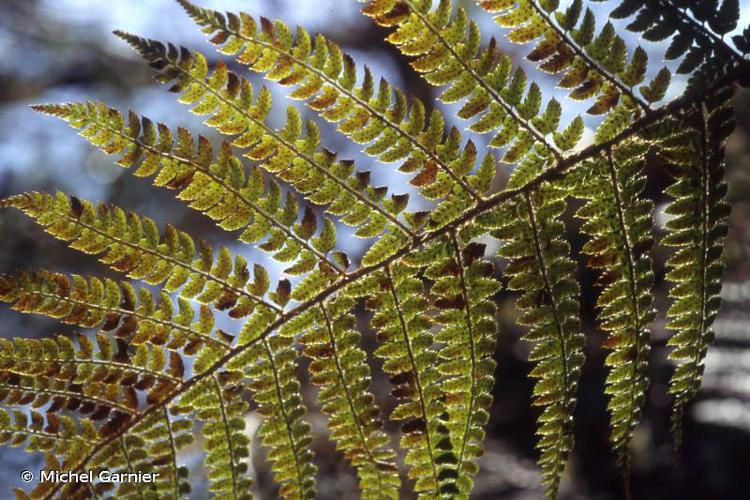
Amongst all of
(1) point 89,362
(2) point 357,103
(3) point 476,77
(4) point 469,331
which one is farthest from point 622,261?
(1) point 89,362

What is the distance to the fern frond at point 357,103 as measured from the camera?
98 centimetres

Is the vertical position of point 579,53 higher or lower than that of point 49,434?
higher

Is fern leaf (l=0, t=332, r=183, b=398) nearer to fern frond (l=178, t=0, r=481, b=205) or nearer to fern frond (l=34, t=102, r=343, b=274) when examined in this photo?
fern frond (l=34, t=102, r=343, b=274)

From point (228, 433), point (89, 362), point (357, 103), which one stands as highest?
point (357, 103)

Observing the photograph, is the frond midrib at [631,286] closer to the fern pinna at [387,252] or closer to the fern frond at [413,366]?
the fern pinna at [387,252]

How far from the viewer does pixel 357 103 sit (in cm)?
102

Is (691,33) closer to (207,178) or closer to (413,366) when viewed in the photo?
(413,366)

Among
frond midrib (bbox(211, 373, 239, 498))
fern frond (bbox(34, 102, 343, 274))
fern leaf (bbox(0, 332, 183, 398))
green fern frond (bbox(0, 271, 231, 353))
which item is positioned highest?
fern frond (bbox(34, 102, 343, 274))

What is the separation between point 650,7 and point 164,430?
3.20ft

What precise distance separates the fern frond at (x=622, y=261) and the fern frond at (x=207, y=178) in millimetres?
405

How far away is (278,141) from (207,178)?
0.12 meters

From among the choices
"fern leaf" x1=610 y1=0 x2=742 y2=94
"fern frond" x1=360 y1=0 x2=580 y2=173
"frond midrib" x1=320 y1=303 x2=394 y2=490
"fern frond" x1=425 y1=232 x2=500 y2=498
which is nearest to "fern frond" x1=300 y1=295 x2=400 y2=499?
"frond midrib" x1=320 y1=303 x2=394 y2=490

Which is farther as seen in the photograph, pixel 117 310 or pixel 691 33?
pixel 117 310

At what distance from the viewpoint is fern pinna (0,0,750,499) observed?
96 centimetres
